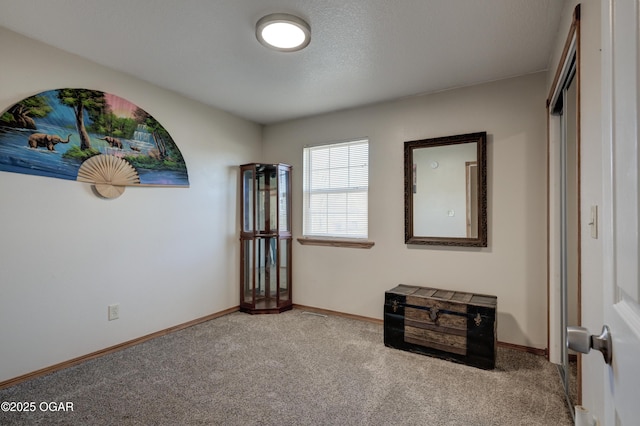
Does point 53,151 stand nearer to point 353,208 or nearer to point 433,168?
point 353,208

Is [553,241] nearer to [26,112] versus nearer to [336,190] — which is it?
[336,190]

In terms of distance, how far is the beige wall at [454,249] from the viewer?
2736mm

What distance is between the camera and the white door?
18.1 inches

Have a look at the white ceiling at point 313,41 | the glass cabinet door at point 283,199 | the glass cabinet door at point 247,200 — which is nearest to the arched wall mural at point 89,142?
the white ceiling at point 313,41

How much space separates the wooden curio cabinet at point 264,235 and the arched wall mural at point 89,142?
0.92 m

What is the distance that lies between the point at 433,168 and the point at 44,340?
11.4 feet

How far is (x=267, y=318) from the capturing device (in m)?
3.60

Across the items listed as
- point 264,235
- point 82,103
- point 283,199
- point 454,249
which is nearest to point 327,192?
point 283,199

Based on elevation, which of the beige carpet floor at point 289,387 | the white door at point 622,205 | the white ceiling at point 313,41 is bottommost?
the beige carpet floor at point 289,387

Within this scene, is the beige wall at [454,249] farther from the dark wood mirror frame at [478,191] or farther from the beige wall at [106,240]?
the beige wall at [106,240]

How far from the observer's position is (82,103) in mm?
2529

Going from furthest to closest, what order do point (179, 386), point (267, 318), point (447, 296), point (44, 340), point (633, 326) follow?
point (267, 318) → point (447, 296) → point (44, 340) → point (179, 386) → point (633, 326)

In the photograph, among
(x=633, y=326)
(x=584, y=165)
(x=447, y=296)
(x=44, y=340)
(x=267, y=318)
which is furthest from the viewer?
(x=267, y=318)

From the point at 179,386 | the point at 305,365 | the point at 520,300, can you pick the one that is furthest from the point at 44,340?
the point at 520,300
